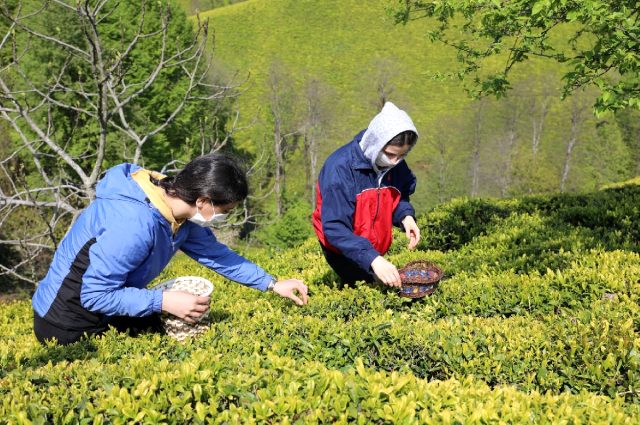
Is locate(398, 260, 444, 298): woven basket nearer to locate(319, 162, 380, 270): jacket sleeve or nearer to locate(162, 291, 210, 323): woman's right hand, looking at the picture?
locate(319, 162, 380, 270): jacket sleeve

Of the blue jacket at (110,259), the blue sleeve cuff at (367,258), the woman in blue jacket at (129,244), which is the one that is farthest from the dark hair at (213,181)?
the blue sleeve cuff at (367,258)

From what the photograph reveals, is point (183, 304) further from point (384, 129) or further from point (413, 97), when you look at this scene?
point (413, 97)

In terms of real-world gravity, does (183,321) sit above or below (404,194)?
below

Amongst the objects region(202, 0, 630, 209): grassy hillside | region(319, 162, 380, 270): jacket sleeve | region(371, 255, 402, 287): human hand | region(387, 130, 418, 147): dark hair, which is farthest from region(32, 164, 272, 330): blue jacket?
region(202, 0, 630, 209): grassy hillside

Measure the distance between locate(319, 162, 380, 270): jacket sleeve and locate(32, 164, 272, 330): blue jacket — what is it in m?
1.10

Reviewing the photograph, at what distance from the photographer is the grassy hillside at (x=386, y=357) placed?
91.4 inches

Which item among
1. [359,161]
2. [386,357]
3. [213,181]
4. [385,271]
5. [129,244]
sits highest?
[359,161]

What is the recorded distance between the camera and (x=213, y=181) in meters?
2.87

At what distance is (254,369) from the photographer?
8.77 ft

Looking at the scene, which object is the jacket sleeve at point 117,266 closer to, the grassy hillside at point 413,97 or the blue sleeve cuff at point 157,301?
the blue sleeve cuff at point 157,301

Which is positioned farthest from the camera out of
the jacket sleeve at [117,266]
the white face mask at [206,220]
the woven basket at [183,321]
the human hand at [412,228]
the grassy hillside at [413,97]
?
the grassy hillside at [413,97]

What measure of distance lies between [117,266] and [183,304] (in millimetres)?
481

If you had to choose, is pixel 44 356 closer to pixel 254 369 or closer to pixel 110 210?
pixel 110 210

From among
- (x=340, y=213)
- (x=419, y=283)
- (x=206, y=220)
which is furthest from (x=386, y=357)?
(x=206, y=220)
